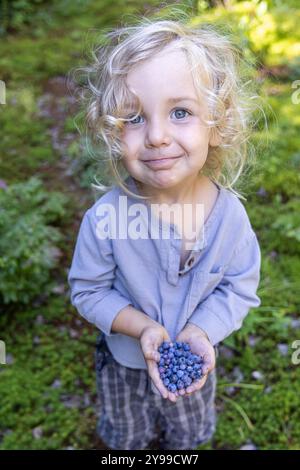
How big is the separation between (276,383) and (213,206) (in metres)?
1.36

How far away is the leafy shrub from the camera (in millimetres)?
2939

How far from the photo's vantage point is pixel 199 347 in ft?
5.67

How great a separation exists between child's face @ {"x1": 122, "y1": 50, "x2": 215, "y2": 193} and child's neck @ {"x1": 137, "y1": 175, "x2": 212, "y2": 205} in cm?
13

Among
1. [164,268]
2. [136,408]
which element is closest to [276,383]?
[136,408]

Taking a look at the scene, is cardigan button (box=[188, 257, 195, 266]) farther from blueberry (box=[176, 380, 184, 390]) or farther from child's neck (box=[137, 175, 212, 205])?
blueberry (box=[176, 380, 184, 390])

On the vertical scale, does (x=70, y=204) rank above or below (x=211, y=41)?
below

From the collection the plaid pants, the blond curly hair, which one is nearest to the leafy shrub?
the plaid pants

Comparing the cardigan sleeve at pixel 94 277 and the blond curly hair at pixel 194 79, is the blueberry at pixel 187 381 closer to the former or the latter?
the cardigan sleeve at pixel 94 277

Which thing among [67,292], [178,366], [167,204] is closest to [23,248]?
[67,292]

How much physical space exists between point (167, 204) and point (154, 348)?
448 mm

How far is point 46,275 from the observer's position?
313 centimetres
